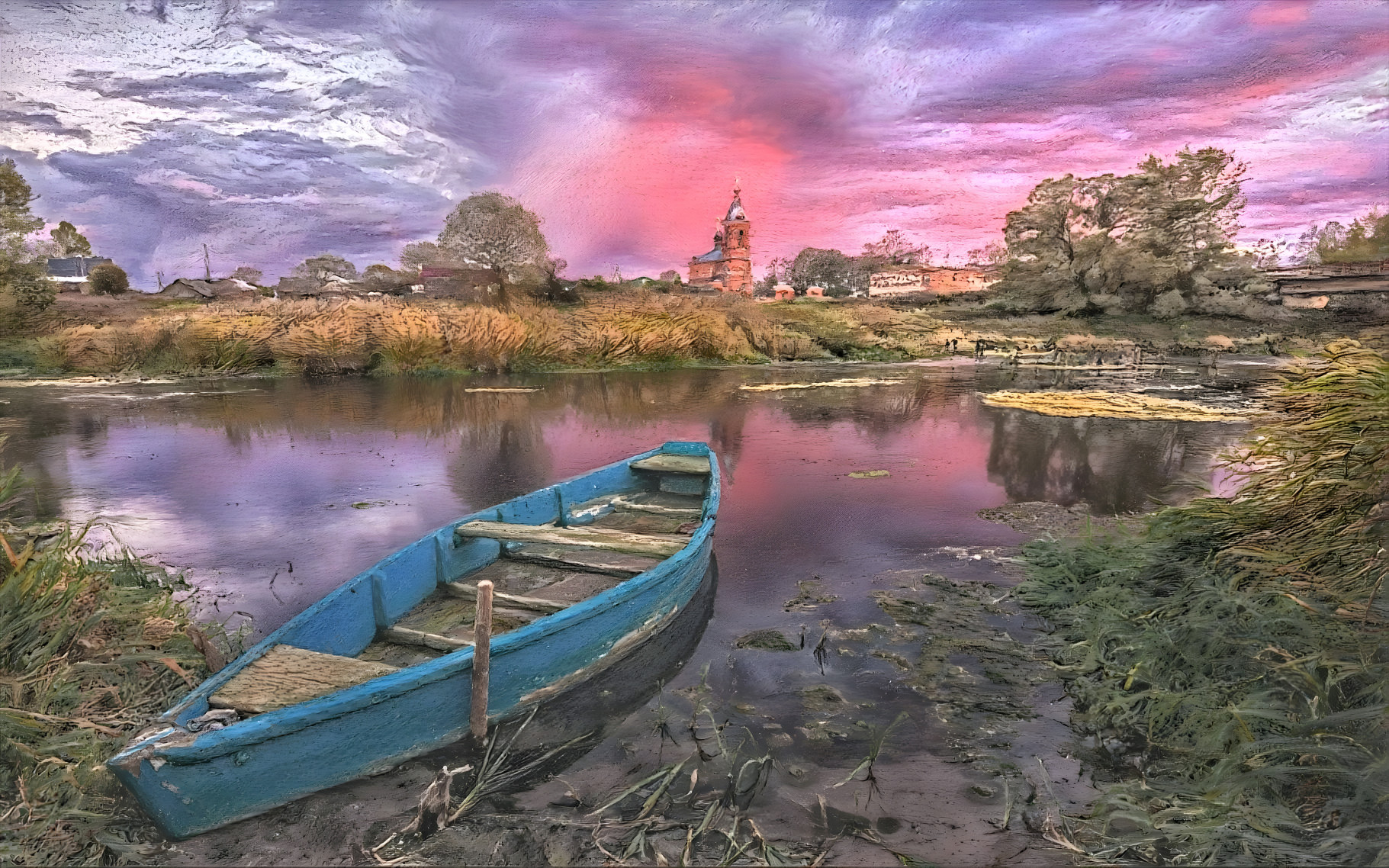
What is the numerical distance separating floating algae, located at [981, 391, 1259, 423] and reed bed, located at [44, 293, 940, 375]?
12.9 meters

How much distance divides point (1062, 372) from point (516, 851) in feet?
81.4

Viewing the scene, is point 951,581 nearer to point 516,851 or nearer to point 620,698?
point 620,698

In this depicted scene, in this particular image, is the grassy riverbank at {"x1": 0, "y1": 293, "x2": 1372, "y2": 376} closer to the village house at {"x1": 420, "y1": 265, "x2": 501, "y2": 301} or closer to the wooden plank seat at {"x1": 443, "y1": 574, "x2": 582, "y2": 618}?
the village house at {"x1": 420, "y1": 265, "x2": 501, "y2": 301}

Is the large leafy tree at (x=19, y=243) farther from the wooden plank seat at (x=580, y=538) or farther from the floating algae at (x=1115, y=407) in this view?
the floating algae at (x=1115, y=407)

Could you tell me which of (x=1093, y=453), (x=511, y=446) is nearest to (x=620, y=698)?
(x=511, y=446)

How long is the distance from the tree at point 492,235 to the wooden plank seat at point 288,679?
39805mm

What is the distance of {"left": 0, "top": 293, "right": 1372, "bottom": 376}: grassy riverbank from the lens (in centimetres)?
2234

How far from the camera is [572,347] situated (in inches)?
966

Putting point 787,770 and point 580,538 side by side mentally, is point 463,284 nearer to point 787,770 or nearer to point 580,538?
point 580,538

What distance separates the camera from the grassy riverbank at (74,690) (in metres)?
2.86

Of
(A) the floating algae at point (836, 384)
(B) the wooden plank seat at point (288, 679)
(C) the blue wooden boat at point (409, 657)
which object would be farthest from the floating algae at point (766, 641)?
(A) the floating algae at point (836, 384)

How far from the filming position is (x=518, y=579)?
561cm

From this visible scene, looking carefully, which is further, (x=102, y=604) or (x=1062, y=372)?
(x=1062, y=372)

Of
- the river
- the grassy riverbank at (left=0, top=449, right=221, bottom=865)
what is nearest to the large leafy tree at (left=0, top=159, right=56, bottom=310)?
the river
